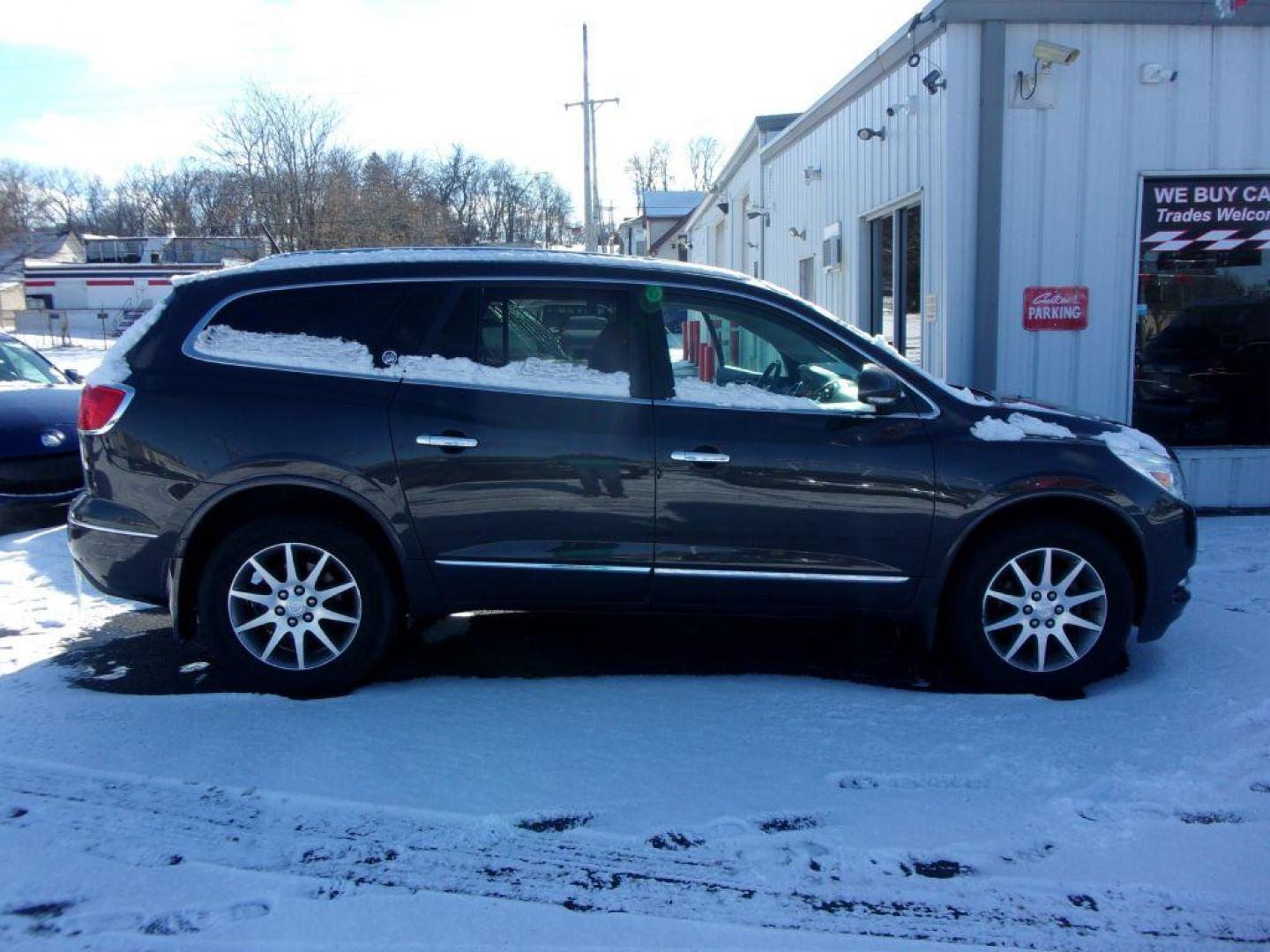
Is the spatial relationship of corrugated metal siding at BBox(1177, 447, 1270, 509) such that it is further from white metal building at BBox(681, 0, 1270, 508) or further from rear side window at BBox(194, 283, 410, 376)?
rear side window at BBox(194, 283, 410, 376)

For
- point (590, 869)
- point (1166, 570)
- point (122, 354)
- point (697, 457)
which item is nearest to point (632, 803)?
Result: point (590, 869)

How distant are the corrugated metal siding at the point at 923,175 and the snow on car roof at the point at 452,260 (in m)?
3.66

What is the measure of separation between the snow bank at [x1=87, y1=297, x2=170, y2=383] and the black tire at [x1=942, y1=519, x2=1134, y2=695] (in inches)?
147

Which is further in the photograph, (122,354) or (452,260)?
(452,260)

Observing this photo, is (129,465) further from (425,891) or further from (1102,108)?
(1102,108)

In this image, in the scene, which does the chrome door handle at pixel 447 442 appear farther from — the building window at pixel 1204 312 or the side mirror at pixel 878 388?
the building window at pixel 1204 312

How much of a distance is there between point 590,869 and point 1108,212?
6790 mm

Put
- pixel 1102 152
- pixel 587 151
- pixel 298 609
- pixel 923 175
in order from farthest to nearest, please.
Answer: pixel 587 151 → pixel 923 175 → pixel 1102 152 → pixel 298 609

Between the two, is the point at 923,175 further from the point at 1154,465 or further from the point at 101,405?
the point at 101,405

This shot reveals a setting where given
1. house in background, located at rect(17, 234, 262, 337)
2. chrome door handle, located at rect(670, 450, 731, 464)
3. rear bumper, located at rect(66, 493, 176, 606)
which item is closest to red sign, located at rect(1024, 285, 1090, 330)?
chrome door handle, located at rect(670, 450, 731, 464)

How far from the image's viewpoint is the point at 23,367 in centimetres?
952

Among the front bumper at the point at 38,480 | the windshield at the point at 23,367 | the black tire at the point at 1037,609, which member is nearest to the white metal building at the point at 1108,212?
the black tire at the point at 1037,609

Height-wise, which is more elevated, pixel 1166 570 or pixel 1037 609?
pixel 1166 570

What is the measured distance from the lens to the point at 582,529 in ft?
15.0
